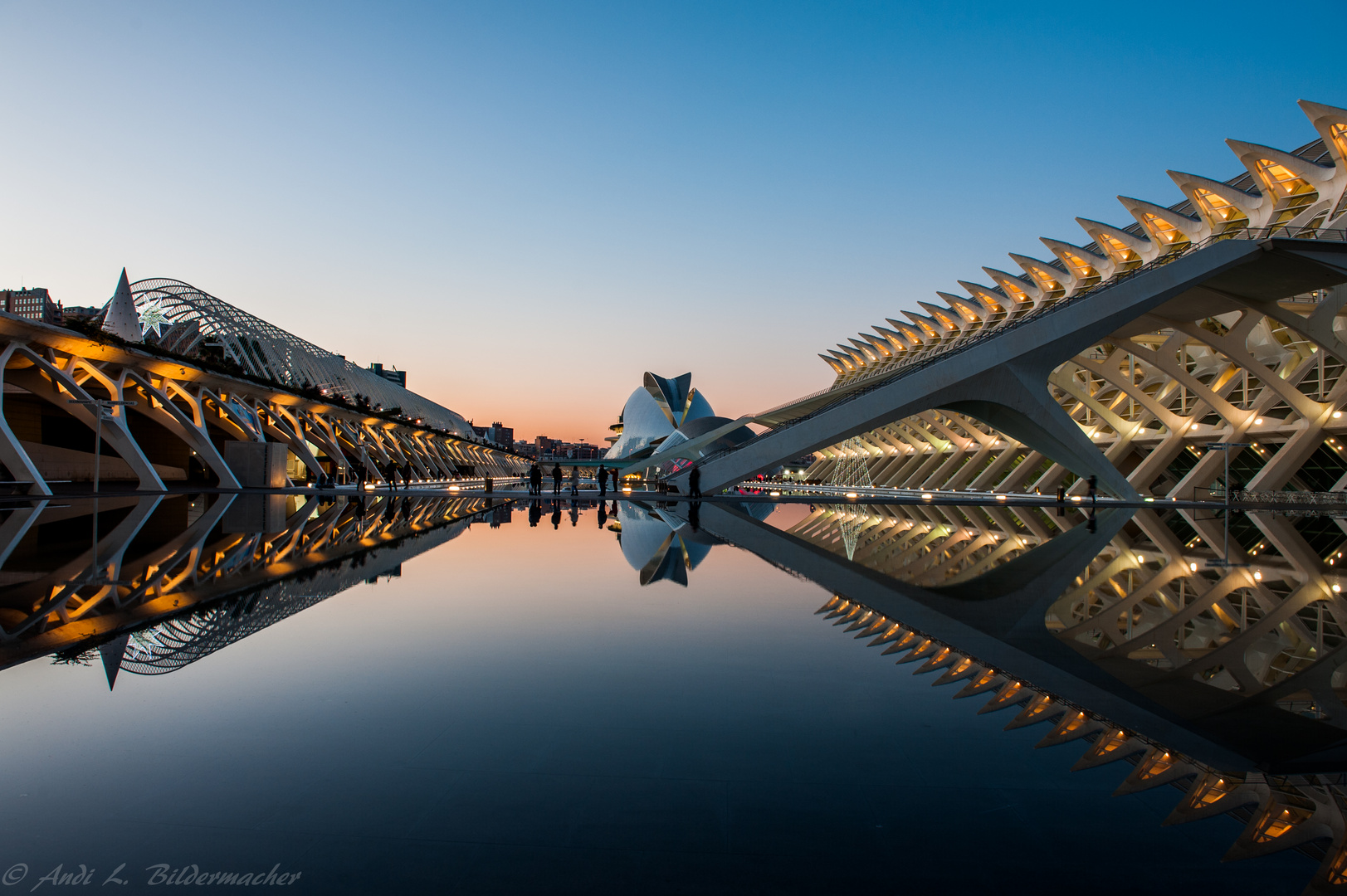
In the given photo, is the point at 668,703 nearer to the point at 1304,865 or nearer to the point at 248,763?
the point at 248,763

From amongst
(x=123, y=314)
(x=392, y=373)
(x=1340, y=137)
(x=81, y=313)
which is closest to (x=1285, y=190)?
(x=1340, y=137)

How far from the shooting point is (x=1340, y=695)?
380 centimetres

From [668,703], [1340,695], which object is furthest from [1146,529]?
[668,703]

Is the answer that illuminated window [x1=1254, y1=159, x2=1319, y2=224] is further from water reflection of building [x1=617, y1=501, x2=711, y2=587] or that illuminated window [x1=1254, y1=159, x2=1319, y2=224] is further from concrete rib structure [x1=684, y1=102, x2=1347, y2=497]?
water reflection of building [x1=617, y1=501, x2=711, y2=587]

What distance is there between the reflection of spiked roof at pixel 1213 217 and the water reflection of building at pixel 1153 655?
50.4 feet

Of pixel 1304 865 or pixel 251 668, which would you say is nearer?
pixel 1304 865

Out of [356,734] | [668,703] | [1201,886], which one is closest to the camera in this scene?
[1201,886]

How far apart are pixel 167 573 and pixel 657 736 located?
19.9ft

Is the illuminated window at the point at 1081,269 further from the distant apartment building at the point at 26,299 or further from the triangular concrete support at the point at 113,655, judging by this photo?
the distant apartment building at the point at 26,299

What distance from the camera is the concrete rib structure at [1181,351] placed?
20.3 meters

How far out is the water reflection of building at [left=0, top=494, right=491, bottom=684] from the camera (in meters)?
4.49

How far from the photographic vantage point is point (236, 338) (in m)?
34.8

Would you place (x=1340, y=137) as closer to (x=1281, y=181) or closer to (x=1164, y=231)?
(x=1281, y=181)

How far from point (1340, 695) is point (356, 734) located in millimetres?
4650
